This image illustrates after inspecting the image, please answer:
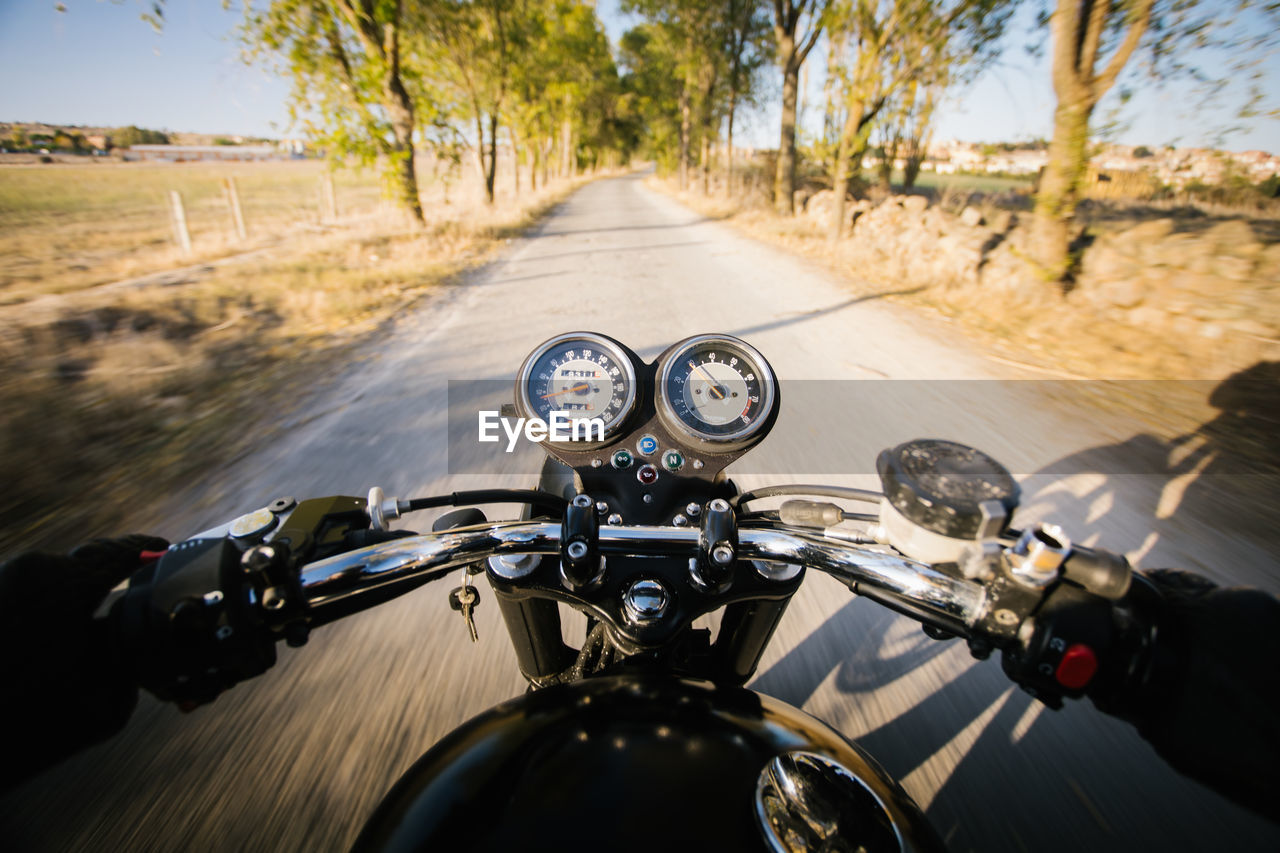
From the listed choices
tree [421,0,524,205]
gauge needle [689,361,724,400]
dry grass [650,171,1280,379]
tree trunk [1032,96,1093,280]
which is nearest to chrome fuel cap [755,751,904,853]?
gauge needle [689,361,724,400]

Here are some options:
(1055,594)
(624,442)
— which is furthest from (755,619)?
(1055,594)

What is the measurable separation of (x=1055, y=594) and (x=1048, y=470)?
10.8ft

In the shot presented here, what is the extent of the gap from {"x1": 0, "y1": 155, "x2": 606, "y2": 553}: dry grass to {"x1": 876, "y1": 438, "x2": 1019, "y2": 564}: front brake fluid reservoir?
140 inches

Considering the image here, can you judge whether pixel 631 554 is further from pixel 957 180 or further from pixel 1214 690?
pixel 957 180

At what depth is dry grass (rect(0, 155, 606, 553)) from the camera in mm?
3076

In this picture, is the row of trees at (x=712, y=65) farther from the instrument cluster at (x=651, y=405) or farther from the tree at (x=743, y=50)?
the instrument cluster at (x=651, y=405)

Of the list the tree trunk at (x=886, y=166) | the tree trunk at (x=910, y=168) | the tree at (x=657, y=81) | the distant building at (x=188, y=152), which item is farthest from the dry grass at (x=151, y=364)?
the tree at (x=657, y=81)

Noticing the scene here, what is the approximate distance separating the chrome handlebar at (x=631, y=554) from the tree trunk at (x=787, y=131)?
16876mm

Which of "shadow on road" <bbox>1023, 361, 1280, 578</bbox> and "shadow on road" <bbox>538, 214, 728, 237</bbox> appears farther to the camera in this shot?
"shadow on road" <bbox>538, 214, 728, 237</bbox>

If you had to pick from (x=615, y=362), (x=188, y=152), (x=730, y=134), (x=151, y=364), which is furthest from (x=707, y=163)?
(x=615, y=362)

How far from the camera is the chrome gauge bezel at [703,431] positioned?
4.53ft

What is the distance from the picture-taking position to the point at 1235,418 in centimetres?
412

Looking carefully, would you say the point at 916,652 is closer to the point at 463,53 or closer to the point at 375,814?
the point at 375,814

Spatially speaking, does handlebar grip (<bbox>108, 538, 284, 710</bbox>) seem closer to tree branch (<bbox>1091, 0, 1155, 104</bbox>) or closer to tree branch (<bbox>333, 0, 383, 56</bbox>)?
tree branch (<bbox>1091, 0, 1155, 104</bbox>)
